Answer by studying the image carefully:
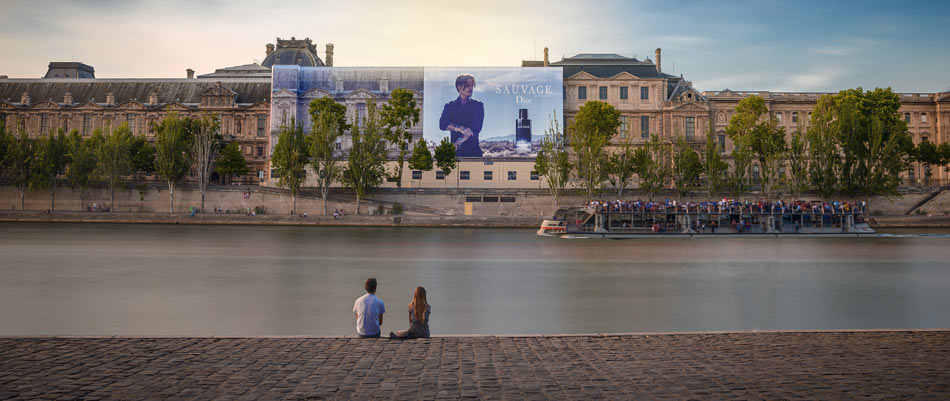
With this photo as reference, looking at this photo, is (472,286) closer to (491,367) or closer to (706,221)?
(491,367)

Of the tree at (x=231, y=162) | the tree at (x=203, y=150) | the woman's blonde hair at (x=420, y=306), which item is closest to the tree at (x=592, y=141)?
the tree at (x=203, y=150)

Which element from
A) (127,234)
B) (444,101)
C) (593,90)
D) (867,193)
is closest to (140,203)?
(127,234)

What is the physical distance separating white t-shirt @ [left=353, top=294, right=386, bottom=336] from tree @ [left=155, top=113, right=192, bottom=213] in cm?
6150

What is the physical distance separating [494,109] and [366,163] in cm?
2176

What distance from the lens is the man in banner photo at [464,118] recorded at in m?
78.8

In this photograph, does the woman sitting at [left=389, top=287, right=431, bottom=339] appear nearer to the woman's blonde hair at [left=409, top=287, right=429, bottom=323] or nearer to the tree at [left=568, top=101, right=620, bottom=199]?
the woman's blonde hair at [left=409, top=287, right=429, bottom=323]

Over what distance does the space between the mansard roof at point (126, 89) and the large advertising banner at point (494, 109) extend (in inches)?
1032

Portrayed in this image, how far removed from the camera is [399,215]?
64188 millimetres

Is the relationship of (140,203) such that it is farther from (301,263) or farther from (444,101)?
(301,263)

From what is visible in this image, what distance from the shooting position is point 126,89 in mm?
→ 88312

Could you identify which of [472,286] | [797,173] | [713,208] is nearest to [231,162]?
[713,208]

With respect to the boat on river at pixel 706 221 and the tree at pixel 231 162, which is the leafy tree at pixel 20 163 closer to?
the tree at pixel 231 162

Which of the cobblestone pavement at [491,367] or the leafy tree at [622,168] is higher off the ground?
the leafy tree at [622,168]

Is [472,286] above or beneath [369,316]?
beneath
